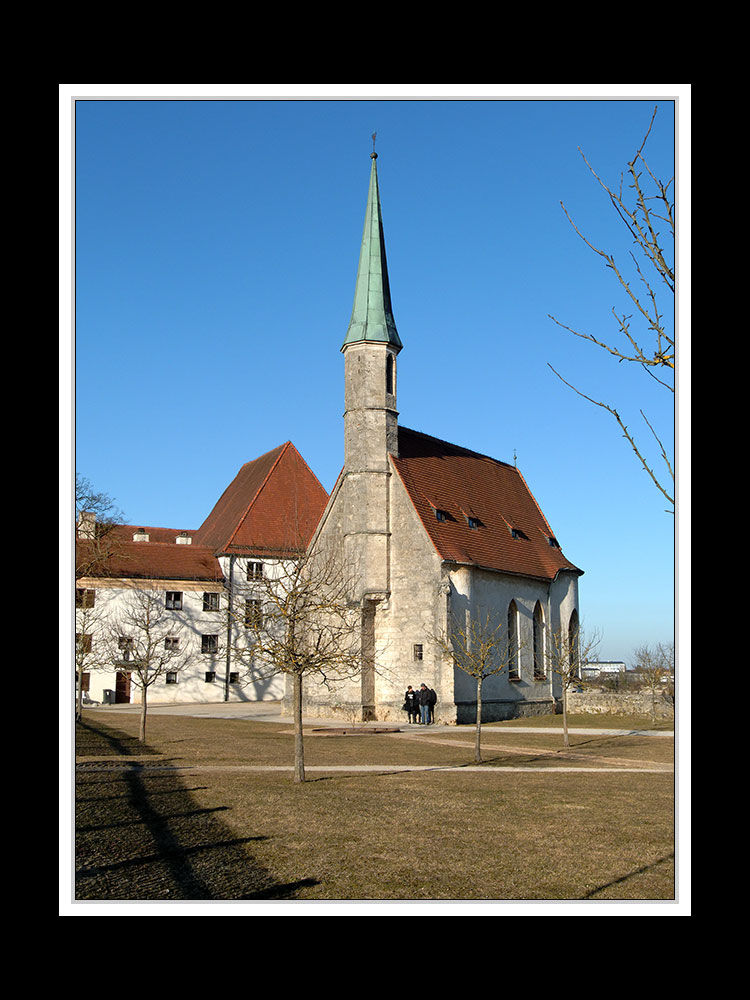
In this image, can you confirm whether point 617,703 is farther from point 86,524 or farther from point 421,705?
point 86,524

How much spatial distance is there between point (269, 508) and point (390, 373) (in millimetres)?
16727

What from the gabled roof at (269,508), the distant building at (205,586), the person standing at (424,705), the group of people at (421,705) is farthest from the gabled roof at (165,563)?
the person standing at (424,705)

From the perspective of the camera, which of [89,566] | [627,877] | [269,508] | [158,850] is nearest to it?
[627,877]

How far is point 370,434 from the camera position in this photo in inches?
1542

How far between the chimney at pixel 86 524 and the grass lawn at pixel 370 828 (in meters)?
12.2

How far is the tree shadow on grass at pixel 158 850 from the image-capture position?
29.8ft

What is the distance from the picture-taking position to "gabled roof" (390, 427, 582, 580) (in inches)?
1558

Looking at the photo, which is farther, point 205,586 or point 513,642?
point 205,586

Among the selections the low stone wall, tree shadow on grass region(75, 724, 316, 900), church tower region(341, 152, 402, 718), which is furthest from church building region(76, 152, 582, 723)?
tree shadow on grass region(75, 724, 316, 900)

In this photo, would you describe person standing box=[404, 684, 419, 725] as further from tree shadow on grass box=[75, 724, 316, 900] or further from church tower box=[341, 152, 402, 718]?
tree shadow on grass box=[75, 724, 316, 900]

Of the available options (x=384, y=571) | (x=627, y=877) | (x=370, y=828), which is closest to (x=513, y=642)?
(x=384, y=571)

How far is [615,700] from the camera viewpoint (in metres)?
40.6

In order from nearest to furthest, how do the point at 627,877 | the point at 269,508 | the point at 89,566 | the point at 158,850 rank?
the point at 627,877, the point at 158,850, the point at 89,566, the point at 269,508

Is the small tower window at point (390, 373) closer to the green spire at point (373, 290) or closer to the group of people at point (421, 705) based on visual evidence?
the green spire at point (373, 290)
